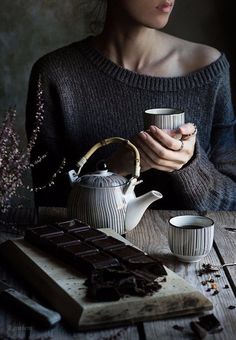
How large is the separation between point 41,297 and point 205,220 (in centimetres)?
37

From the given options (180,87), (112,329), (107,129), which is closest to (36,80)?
(107,129)

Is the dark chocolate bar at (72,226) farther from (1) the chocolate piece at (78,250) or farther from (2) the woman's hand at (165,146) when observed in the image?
(2) the woman's hand at (165,146)

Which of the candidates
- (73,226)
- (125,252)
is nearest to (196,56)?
(73,226)

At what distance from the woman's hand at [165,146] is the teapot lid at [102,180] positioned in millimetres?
122

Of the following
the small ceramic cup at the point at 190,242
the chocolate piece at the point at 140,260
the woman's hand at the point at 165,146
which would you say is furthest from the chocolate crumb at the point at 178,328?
the woman's hand at the point at 165,146

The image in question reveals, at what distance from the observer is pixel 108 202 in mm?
1438

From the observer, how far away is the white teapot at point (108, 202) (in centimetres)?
144

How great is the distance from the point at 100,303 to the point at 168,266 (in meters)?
0.26

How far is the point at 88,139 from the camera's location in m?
2.01

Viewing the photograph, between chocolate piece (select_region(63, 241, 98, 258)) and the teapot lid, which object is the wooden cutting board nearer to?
chocolate piece (select_region(63, 241, 98, 258))

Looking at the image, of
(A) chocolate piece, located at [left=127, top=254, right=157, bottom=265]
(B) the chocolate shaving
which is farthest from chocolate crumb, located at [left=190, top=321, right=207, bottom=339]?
(A) chocolate piece, located at [left=127, top=254, right=157, bottom=265]

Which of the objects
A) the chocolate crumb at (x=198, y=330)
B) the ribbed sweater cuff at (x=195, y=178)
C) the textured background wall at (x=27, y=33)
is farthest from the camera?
the textured background wall at (x=27, y=33)

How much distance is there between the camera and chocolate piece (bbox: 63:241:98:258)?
3.91ft

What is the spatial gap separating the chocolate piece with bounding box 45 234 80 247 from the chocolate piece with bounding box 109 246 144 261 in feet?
0.28
